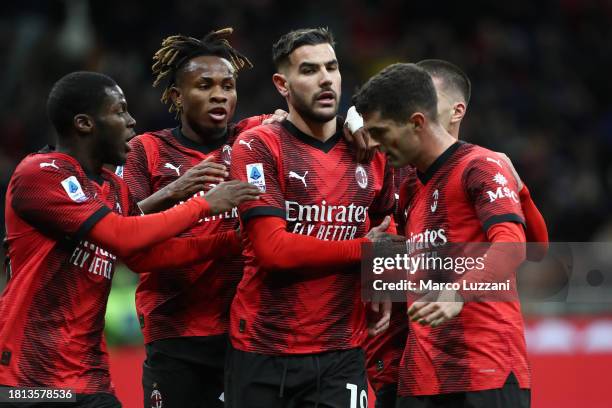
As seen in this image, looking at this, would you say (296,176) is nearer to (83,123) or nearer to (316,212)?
(316,212)

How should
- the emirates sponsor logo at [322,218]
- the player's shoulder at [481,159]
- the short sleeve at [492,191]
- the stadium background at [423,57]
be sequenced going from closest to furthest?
the short sleeve at [492,191] → the player's shoulder at [481,159] → the emirates sponsor logo at [322,218] → the stadium background at [423,57]

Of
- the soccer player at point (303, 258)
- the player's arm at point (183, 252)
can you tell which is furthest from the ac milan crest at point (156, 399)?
the player's arm at point (183, 252)

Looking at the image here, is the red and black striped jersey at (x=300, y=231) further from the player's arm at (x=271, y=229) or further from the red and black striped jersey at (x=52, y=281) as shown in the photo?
the red and black striped jersey at (x=52, y=281)

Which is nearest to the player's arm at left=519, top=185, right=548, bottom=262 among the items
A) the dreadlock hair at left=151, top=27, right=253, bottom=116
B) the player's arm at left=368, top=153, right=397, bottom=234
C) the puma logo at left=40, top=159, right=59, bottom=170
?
the player's arm at left=368, top=153, right=397, bottom=234

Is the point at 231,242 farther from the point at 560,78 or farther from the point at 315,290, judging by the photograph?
the point at 560,78

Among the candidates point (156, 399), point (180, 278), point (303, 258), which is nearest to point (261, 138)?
point (303, 258)

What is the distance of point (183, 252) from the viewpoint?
5633mm

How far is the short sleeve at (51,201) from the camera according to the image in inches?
197

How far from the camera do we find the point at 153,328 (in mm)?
6109

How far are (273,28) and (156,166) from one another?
8976 millimetres

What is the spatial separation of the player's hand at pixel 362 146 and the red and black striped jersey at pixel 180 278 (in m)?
0.81

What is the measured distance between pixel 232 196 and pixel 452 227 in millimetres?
1092

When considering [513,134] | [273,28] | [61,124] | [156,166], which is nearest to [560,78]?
[513,134]

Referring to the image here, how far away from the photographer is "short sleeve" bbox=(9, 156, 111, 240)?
197 inches
